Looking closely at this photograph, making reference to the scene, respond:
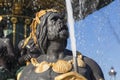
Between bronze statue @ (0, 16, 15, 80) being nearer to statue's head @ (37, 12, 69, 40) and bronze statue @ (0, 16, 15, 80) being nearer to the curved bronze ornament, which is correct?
statue's head @ (37, 12, 69, 40)

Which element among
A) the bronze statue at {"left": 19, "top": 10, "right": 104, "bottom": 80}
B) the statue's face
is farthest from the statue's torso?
the statue's face

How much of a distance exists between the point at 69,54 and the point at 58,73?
0.18 metres

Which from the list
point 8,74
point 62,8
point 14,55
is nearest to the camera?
point 8,74

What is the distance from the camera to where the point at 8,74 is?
3896 mm

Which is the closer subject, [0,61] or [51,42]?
[51,42]

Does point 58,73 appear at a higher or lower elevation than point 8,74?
higher

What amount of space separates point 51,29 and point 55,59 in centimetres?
16

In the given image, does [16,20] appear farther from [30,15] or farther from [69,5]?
[69,5]

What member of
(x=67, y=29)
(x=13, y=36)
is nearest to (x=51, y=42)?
(x=67, y=29)

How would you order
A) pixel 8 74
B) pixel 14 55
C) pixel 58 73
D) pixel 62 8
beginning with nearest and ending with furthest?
pixel 58 73 → pixel 8 74 → pixel 14 55 → pixel 62 8

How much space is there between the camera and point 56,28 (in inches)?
101

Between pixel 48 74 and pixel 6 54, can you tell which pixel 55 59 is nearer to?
pixel 48 74

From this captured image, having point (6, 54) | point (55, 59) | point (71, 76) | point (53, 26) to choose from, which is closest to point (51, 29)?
→ point (53, 26)

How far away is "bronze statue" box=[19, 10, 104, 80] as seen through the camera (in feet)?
8.23
